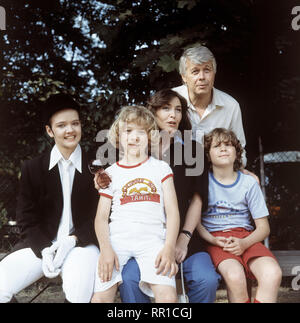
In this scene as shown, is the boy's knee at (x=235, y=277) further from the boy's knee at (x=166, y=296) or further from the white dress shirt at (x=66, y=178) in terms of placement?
the white dress shirt at (x=66, y=178)

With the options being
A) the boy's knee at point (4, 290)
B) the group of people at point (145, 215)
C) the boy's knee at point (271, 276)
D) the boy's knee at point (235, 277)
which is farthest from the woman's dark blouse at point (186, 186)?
the boy's knee at point (4, 290)

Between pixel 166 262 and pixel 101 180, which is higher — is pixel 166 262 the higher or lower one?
the lower one

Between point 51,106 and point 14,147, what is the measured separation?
1.90m

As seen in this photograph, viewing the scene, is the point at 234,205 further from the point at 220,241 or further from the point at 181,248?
the point at 181,248

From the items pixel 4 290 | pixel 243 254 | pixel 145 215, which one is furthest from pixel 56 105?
pixel 243 254

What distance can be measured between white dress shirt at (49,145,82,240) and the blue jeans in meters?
0.47

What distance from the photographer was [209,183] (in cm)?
229

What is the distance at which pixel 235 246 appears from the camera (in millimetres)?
2076

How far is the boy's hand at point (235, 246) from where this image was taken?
207 cm

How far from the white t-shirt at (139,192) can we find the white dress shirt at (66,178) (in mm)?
252

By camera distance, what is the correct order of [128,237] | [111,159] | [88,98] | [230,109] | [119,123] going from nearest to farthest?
[128,237], [119,123], [111,159], [230,109], [88,98]

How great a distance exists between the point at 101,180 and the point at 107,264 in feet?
1.49

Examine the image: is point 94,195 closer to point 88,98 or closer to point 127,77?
point 127,77

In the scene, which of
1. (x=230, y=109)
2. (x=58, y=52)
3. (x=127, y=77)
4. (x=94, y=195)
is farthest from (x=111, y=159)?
(x=58, y=52)
